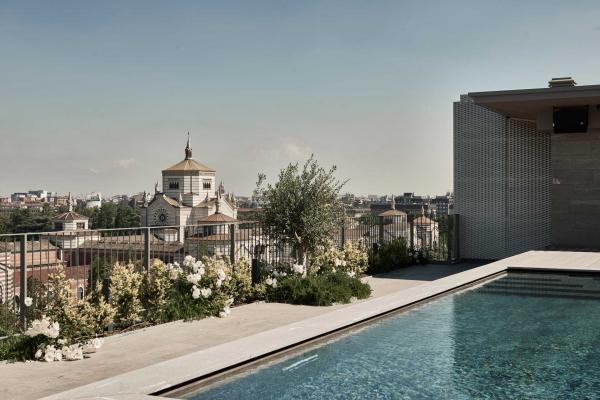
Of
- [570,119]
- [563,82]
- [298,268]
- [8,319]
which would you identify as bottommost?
[8,319]

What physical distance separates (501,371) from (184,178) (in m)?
138

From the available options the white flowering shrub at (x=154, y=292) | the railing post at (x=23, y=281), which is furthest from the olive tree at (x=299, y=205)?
the railing post at (x=23, y=281)

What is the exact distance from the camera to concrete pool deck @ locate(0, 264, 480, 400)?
5160 mm

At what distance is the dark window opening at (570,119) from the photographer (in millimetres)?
14727

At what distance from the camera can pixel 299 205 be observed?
10.6 m

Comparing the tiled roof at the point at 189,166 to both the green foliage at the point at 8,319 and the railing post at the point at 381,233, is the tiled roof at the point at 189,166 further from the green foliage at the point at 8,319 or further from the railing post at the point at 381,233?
the green foliage at the point at 8,319

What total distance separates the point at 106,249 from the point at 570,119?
1101cm

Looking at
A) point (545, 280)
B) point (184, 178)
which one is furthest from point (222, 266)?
point (184, 178)

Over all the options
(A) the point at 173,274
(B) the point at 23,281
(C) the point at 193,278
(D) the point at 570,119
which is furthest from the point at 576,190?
(B) the point at 23,281

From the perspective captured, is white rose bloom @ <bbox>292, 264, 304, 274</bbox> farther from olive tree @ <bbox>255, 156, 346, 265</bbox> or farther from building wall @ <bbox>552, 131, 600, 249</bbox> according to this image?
building wall @ <bbox>552, 131, 600, 249</bbox>

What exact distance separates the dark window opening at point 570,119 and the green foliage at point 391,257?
431 centimetres

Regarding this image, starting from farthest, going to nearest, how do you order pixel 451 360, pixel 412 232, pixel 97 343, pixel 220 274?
pixel 412 232 < pixel 220 274 < pixel 97 343 < pixel 451 360

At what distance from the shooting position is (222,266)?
8.88 m

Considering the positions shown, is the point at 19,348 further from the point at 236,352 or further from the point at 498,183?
the point at 498,183
